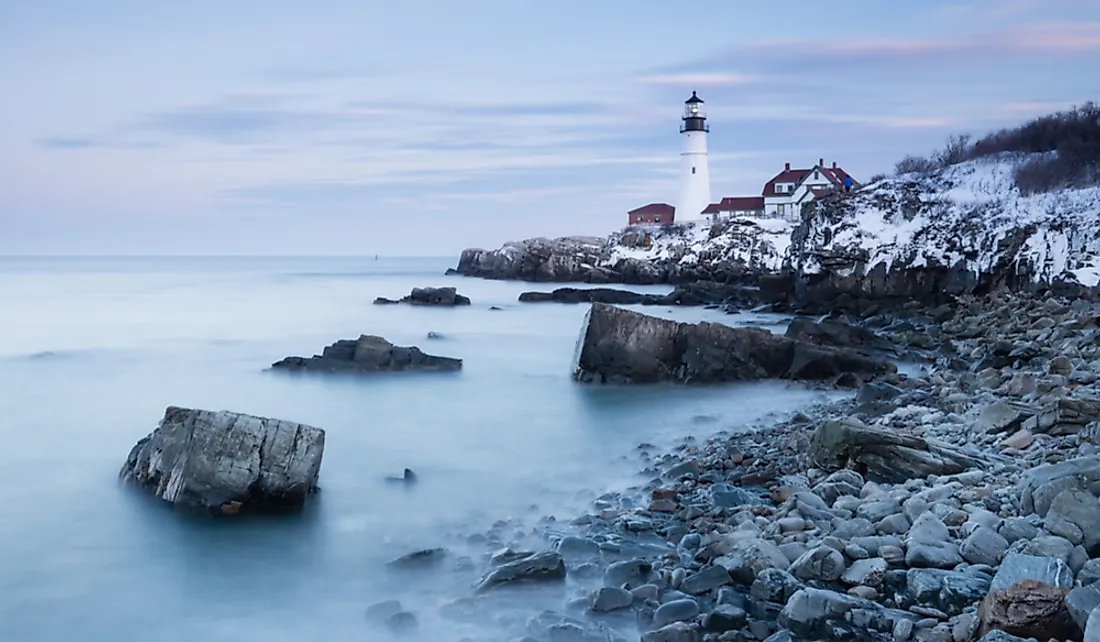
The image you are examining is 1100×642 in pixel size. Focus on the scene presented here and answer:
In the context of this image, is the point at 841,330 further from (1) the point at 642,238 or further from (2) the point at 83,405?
(1) the point at 642,238

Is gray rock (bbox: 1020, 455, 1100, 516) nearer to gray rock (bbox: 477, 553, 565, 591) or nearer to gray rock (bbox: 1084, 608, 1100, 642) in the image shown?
gray rock (bbox: 1084, 608, 1100, 642)

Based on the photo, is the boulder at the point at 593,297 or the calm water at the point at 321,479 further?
the boulder at the point at 593,297

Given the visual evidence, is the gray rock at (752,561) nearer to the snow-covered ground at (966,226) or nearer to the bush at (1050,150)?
the snow-covered ground at (966,226)

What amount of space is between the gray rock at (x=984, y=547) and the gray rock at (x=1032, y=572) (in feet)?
1.01

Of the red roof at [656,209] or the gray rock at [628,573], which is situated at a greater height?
the red roof at [656,209]

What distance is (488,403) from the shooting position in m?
12.7

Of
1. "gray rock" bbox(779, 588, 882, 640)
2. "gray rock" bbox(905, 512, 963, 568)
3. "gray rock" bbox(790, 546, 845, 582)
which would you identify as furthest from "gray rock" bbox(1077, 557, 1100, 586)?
"gray rock" bbox(790, 546, 845, 582)

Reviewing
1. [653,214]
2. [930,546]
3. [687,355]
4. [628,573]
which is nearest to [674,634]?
[628,573]

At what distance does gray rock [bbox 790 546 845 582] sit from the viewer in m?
4.80

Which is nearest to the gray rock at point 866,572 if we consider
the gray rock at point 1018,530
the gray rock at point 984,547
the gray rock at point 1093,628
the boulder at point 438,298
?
the gray rock at point 984,547

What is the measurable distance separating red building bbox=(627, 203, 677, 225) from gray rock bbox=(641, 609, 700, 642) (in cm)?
6075

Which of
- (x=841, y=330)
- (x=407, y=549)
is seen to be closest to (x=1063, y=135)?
(x=841, y=330)

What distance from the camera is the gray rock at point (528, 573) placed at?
5438 mm

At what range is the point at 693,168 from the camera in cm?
5531
